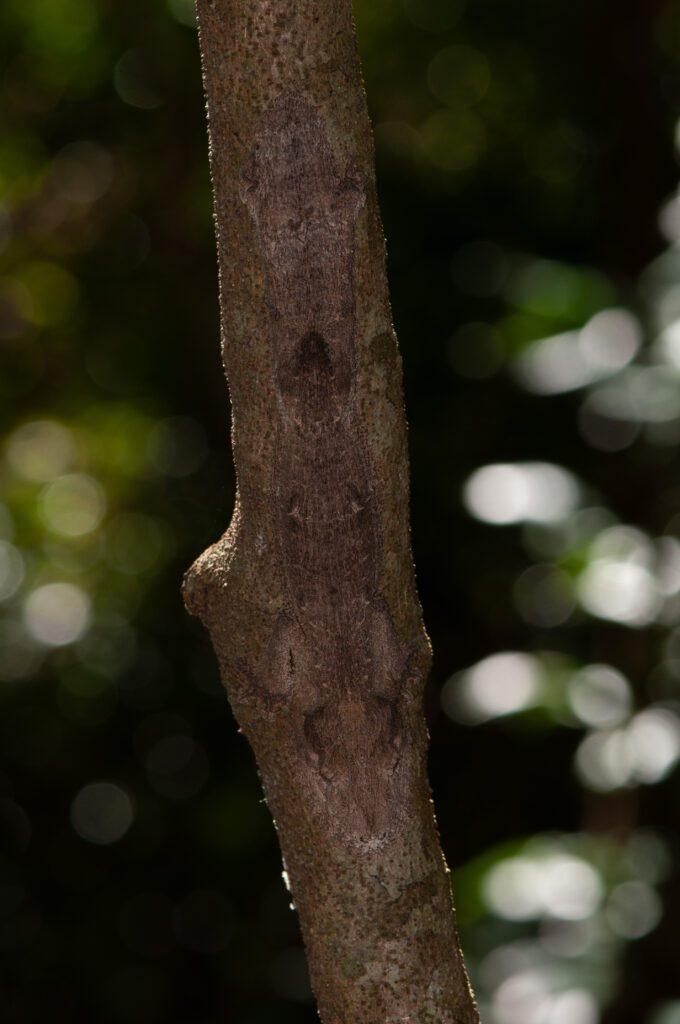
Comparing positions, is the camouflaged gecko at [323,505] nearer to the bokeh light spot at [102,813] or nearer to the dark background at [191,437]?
the dark background at [191,437]

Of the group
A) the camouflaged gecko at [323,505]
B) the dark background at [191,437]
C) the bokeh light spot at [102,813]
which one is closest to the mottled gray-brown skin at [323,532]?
the camouflaged gecko at [323,505]

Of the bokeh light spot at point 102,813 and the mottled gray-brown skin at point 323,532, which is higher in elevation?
the bokeh light spot at point 102,813

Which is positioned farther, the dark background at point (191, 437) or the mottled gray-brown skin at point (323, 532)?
the dark background at point (191, 437)

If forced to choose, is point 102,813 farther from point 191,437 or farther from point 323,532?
point 323,532

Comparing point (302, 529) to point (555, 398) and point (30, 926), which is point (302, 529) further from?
point (30, 926)

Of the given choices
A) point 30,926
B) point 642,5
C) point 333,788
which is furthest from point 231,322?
point 30,926
